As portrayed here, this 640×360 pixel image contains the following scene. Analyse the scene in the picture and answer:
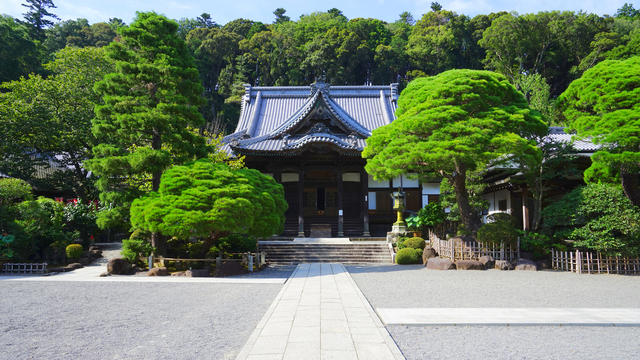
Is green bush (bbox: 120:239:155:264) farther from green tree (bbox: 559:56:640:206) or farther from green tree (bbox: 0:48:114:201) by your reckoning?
green tree (bbox: 559:56:640:206)

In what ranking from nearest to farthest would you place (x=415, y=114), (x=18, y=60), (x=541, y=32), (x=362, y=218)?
(x=415, y=114) < (x=362, y=218) < (x=18, y=60) < (x=541, y=32)

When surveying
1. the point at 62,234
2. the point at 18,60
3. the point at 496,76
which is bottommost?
the point at 62,234

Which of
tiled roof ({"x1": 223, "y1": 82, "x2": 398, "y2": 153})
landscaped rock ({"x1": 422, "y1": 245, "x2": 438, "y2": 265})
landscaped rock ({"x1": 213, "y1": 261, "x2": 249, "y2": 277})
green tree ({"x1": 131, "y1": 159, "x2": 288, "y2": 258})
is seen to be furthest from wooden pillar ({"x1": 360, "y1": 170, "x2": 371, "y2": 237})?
landscaped rock ({"x1": 213, "y1": 261, "x2": 249, "y2": 277})

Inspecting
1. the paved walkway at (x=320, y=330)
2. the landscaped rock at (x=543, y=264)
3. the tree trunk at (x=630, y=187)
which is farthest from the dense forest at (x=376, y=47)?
the paved walkway at (x=320, y=330)

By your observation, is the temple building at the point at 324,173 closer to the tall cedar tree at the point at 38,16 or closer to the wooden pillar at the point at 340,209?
the wooden pillar at the point at 340,209

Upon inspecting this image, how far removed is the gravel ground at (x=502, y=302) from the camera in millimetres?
4598

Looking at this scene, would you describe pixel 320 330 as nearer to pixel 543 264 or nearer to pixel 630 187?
pixel 543 264

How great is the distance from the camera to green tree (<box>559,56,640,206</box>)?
1136 centimetres

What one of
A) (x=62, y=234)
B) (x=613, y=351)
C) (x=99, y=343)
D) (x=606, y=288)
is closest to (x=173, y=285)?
(x=99, y=343)

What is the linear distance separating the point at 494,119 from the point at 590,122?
3.20m

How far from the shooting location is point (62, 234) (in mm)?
14469

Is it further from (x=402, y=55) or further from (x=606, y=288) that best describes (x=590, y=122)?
(x=402, y=55)

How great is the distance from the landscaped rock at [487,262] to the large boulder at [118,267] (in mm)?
12304

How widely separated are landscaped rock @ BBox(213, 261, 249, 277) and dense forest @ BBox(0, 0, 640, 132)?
23.2 meters
